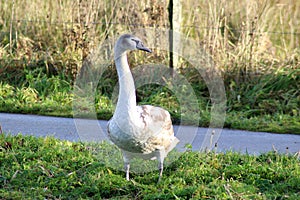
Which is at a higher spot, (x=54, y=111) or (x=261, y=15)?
(x=261, y=15)

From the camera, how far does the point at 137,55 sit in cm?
867

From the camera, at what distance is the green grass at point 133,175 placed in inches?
176

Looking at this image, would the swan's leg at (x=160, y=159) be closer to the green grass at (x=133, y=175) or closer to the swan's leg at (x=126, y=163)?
the green grass at (x=133, y=175)

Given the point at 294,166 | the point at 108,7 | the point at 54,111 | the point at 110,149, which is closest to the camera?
the point at 294,166

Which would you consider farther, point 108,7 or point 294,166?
point 108,7

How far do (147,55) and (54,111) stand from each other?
1.87m

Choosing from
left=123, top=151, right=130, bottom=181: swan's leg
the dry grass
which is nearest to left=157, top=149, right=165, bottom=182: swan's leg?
left=123, top=151, right=130, bottom=181: swan's leg

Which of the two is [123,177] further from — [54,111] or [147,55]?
[147,55]

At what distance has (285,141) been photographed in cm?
653

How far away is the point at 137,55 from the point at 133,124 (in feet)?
14.4

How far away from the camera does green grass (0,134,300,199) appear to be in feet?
14.7

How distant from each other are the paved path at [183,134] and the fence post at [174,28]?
1647mm

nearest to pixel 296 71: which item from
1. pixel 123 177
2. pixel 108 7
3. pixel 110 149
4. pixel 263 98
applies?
pixel 263 98

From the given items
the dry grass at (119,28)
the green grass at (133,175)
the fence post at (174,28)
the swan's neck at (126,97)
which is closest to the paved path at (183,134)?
the green grass at (133,175)
